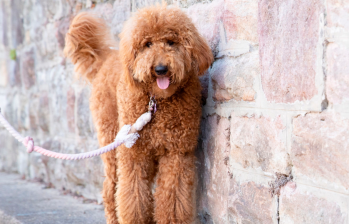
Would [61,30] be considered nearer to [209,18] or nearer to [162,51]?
[209,18]

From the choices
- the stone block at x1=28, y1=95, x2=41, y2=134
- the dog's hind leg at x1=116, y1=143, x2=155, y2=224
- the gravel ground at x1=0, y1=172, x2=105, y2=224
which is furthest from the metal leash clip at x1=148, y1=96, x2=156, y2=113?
the stone block at x1=28, y1=95, x2=41, y2=134

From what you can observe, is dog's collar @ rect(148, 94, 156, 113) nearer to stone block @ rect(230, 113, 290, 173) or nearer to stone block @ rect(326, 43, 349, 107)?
stone block @ rect(230, 113, 290, 173)

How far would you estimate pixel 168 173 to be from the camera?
8.61 feet

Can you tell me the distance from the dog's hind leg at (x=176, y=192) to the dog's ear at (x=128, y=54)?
22.3 inches

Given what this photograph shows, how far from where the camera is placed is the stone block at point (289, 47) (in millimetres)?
1812

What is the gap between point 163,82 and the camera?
7.77ft

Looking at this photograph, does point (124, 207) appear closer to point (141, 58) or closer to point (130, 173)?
point (130, 173)

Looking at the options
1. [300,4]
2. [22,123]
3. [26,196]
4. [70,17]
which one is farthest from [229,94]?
[22,123]

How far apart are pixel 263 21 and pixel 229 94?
0.52 metres

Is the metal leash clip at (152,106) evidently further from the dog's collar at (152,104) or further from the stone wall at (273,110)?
the stone wall at (273,110)

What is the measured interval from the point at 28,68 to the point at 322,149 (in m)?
4.63

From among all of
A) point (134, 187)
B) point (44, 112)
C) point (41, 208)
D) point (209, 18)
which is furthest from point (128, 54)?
point (44, 112)

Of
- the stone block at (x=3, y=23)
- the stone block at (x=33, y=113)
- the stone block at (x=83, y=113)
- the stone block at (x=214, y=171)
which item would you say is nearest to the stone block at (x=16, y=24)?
the stone block at (x=3, y=23)

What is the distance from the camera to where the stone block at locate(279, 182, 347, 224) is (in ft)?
5.66
